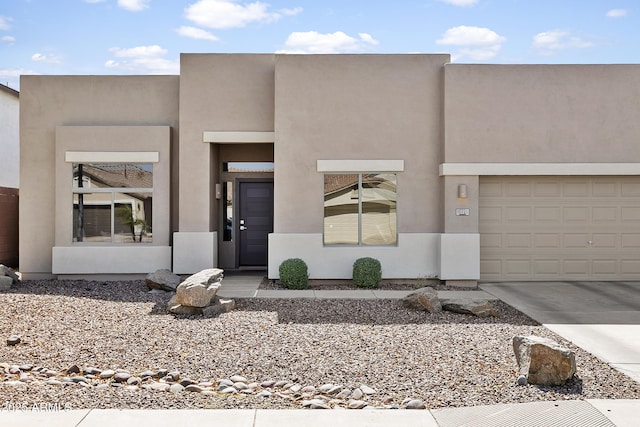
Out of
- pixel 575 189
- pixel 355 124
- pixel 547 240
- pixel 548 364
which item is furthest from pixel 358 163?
pixel 548 364

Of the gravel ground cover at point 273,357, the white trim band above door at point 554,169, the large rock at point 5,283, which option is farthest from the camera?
the white trim band above door at point 554,169

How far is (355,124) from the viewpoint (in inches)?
505

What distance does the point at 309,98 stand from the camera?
42.0 feet

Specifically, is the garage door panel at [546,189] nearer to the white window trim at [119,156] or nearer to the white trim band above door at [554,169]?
the white trim band above door at [554,169]

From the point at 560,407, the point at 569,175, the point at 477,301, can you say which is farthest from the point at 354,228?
the point at 560,407

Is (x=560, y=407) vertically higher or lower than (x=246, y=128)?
lower

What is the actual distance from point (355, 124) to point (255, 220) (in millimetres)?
4123

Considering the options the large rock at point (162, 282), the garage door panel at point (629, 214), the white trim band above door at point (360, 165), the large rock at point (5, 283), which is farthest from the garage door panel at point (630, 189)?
the large rock at point (5, 283)

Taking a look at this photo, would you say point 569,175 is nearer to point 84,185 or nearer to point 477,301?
point 477,301

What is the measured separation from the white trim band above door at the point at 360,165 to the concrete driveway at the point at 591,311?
3.22 metres

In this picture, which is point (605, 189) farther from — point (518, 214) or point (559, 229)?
point (518, 214)

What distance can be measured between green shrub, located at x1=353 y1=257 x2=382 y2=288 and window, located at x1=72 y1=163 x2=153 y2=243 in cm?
487

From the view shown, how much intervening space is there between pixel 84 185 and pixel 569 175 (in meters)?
10.9

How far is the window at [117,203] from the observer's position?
1340cm
